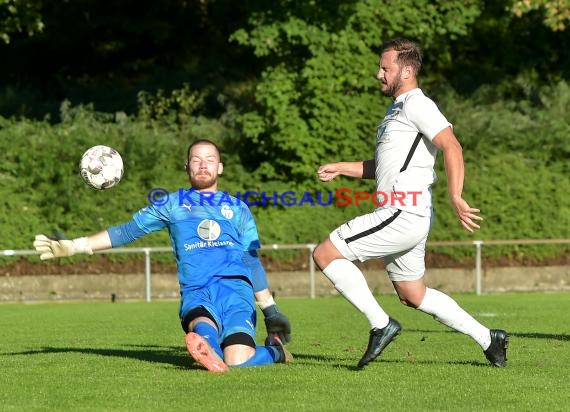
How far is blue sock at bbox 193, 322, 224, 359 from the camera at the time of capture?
8328 mm

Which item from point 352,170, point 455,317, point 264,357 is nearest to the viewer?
point 455,317

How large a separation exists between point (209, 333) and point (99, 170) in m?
2.12

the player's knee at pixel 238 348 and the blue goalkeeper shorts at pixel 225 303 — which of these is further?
the blue goalkeeper shorts at pixel 225 303

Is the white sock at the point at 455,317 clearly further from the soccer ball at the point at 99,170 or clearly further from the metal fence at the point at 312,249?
the metal fence at the point at 312,249

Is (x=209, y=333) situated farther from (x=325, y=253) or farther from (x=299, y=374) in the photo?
(x=325, y=253)

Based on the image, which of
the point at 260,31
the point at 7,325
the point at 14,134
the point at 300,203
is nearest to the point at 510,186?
the point at 300,203

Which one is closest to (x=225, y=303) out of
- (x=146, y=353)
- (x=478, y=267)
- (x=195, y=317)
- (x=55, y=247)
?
(x=195, y=317)

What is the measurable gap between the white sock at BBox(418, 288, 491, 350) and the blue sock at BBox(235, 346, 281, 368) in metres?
1.13

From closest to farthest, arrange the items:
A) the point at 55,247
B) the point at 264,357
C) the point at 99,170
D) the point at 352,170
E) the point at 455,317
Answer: the point at 455,317 → the point at 55,247 → the point at 264,357 → the point at 352,170 → the point at 99,170

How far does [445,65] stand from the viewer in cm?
2998

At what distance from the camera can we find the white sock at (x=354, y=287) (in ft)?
26.6

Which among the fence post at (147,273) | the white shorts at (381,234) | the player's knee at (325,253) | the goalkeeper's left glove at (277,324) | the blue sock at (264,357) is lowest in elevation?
the fence post at (147,273)

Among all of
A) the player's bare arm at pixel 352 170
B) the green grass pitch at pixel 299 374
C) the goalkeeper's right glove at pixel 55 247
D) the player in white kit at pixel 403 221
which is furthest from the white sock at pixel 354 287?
the goalkeeper's right glove at pixel 55 247

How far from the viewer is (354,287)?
8.14 m
